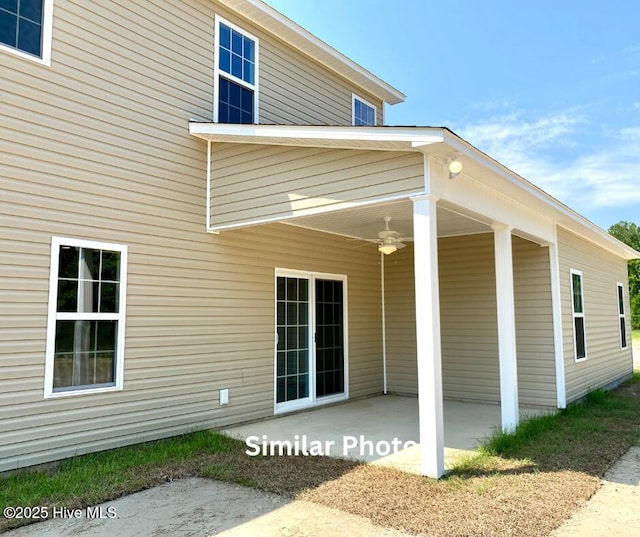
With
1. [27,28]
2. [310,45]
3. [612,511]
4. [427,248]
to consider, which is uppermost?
[310,45]

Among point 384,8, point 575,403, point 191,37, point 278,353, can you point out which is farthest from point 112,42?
point 384,8

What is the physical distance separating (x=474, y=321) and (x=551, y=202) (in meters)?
2.46

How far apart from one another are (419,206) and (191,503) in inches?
121

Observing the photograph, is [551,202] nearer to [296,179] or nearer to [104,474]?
[296,179]

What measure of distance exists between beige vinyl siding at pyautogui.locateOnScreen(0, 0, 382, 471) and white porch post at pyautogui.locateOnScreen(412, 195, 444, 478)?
2.79m

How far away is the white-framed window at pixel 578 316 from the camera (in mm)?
8500

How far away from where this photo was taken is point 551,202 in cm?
666

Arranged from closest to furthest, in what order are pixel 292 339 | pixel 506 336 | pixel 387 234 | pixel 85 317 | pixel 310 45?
pixel 85 317
pixel 506 336
pixel 387 234
pixel 292 339
pixel 310 45

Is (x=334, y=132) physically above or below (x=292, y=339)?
above

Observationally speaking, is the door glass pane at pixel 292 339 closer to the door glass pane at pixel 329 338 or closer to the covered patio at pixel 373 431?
the door glass pane at pixel 329 338

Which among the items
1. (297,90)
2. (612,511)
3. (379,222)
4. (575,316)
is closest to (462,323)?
(575,316)

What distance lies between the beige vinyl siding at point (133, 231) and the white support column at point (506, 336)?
2.99 meters

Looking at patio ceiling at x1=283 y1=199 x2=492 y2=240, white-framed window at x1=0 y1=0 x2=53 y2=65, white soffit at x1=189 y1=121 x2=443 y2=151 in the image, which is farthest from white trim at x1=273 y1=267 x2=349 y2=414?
white-framed window at x1=0 y1=0 x2=53 y2=65

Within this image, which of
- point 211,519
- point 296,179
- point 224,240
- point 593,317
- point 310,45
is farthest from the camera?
point 593,317
